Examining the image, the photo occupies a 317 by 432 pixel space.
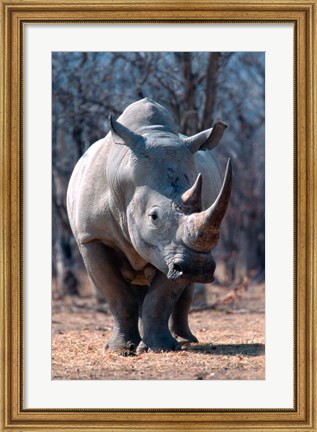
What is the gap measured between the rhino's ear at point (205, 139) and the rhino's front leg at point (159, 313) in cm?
133

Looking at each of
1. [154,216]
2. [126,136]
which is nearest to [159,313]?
[154,216]

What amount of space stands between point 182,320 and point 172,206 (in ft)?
9.22

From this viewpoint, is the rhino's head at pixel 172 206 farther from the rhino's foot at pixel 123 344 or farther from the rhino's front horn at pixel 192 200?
the rhino's foot at pixel 123 344

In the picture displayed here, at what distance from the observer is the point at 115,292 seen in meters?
11.4

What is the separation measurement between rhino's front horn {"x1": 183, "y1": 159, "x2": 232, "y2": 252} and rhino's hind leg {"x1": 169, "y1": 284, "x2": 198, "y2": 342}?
2.91 meters

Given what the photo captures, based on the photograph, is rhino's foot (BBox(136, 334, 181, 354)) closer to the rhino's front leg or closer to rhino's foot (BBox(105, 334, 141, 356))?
the rhino's front leg

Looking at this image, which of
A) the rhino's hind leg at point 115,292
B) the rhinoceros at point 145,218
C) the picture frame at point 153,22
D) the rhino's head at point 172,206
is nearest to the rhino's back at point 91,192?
the rhinoceros at point 145,218

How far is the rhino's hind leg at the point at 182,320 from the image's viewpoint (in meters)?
12.4

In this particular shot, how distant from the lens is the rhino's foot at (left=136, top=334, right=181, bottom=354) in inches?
433

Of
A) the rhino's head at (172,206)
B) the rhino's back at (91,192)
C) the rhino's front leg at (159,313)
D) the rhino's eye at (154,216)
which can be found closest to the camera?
the rhino's head at (172,206)

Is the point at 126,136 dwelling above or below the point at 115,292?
above

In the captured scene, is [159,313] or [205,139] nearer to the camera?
[205,139]

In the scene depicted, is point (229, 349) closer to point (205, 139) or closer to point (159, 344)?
point (159, 344)

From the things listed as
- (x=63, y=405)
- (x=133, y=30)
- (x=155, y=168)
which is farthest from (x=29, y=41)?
(x=63, y=405)
